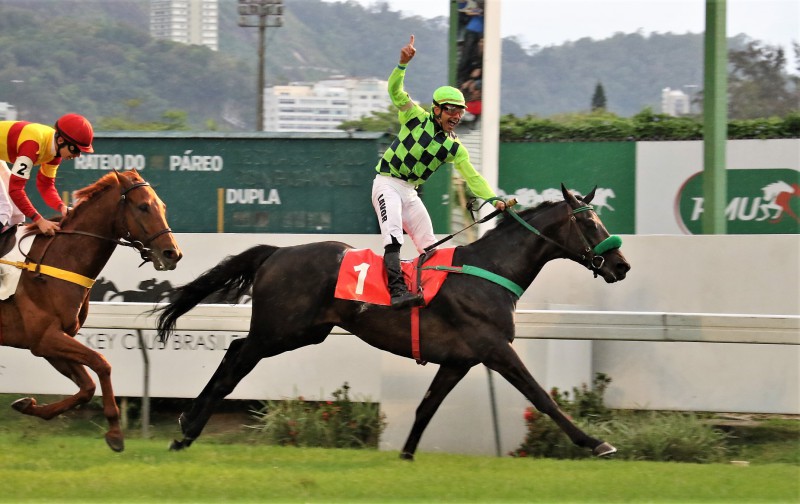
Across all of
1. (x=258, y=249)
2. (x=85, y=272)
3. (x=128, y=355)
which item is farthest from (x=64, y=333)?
(x=128, y=355)

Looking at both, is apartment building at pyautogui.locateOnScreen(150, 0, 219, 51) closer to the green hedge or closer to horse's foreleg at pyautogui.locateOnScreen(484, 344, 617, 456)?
the green hedge

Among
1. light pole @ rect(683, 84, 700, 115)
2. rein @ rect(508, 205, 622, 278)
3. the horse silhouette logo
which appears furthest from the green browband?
light pole @ rect(683, 84, 700, 115)

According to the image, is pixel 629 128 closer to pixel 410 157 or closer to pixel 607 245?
pixel 607 245

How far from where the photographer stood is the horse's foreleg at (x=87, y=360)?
5809mm

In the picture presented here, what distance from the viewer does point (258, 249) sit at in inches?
255

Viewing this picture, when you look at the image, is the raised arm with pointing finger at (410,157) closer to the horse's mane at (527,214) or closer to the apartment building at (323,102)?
the horse's mane at (527,214)

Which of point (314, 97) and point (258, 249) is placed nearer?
point (258, 249)

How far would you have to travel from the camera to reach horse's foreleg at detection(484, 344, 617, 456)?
5.53m

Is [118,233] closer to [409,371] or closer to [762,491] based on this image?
[409,371]

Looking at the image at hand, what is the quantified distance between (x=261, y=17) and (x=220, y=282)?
668 inches

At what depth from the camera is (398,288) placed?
5938 mm

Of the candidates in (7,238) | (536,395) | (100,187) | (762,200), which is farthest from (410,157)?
(762,200)

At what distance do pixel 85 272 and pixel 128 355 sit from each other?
6.21 ft

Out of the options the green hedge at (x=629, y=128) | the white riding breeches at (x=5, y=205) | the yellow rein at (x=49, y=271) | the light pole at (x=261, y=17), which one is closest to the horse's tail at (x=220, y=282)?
the yellow rein at (x=49, y=271)
